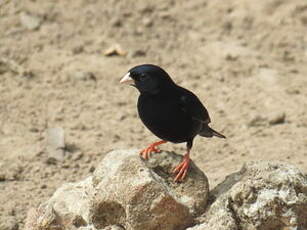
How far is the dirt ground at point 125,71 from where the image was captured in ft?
24.6

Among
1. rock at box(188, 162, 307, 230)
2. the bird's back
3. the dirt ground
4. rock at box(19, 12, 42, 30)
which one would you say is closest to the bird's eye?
the bird's back

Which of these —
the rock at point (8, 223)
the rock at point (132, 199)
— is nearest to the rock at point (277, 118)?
the rock at point (132, 199)

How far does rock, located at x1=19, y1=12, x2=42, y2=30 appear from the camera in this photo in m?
9.82

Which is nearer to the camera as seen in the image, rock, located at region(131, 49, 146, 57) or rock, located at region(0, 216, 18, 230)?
rock, located at region(0, 216, 18, 230)

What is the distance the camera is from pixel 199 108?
6.06m

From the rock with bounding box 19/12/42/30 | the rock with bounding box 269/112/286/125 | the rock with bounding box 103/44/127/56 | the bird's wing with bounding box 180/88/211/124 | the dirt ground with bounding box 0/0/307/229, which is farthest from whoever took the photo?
the rock with bounding box 19/12/42/30

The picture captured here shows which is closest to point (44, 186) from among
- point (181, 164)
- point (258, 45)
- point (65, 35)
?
point (181, 164)

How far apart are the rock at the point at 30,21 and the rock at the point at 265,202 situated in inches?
202

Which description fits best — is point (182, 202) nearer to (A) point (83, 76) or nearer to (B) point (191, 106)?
(B) point (191, 106)

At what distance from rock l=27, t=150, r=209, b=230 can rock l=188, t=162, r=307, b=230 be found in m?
0.21

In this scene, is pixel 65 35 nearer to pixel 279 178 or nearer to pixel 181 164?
pixel 181 164

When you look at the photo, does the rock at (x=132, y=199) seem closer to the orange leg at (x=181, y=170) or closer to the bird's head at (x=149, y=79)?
the orange leg at (x=181, y=170)

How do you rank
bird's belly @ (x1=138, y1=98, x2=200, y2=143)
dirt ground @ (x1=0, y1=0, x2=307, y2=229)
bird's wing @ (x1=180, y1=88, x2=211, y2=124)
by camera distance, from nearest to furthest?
bird's belly @ (x1=138, y1=98, x2=200, y2=143)
bird's wing @ (x1=180, y1=88, x2=211, y2=124)
dirt ground @ (x1=0, y1=0, x2=307, y2=229)

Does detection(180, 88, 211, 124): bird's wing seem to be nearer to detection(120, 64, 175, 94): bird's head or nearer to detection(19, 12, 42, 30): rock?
detection(120, 64, 175, 94): bird's head
